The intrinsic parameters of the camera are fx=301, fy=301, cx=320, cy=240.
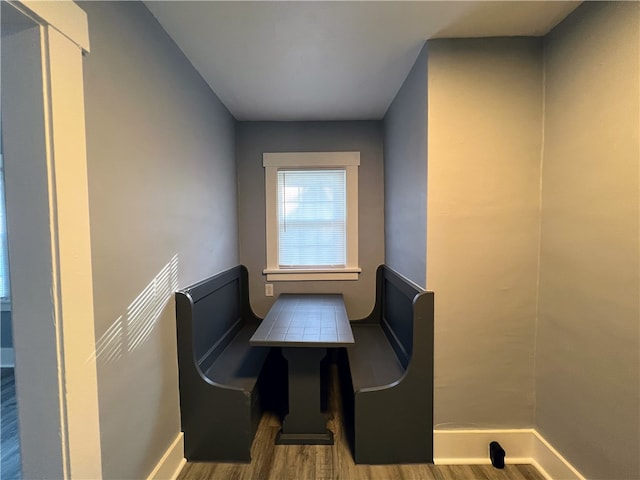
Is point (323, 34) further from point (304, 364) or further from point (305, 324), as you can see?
point (304, 364)

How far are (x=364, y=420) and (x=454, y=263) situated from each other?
3.32 feet

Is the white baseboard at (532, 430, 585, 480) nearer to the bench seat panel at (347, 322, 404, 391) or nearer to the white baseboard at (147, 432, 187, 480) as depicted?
the bench seat panel at (347, 322, 404, 391)

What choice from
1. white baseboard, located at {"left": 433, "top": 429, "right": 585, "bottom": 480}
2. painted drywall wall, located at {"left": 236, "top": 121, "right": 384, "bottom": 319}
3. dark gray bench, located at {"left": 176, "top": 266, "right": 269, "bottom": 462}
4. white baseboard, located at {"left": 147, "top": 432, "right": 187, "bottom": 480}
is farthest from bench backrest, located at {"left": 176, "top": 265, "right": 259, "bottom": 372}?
white baseboard, located at {"left": 433, "top": 429, "right": 585, "bottom": 480}

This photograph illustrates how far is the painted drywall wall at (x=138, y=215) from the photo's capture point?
1118mm

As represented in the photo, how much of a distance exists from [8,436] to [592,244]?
3417mm

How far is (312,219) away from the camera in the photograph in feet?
9.53

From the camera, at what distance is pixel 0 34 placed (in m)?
0.90

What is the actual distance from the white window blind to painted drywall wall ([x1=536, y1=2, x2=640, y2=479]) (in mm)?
1638

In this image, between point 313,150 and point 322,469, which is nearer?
point 322,469

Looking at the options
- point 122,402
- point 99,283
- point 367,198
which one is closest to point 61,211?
point 99,283

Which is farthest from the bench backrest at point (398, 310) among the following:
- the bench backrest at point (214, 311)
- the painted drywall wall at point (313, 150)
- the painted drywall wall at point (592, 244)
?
the bench backrest at point (214, 311)

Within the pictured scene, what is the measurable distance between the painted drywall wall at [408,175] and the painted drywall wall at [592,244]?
63cm

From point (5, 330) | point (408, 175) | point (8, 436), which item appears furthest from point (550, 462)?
point (5, 330)

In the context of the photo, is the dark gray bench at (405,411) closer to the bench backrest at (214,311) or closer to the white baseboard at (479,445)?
the white baseboard at (479,445)
